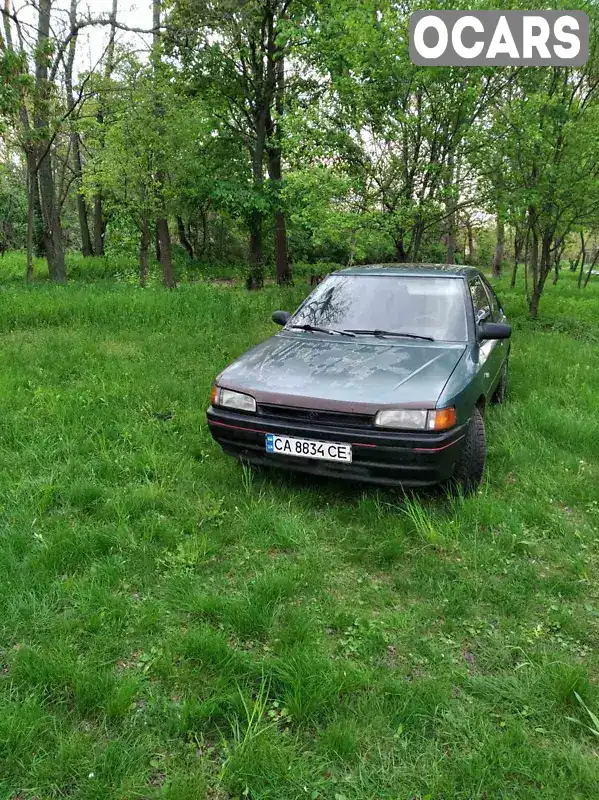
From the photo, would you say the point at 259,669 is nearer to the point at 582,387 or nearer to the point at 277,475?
the point at 277,475

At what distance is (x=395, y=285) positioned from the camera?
455cm

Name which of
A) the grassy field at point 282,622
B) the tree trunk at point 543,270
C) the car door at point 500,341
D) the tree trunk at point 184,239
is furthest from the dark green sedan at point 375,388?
the tree trunk at point 184,239

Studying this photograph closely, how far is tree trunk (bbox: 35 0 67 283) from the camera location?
10532 mm

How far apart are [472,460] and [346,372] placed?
3.37 ft

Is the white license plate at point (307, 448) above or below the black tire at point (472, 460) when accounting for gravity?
above

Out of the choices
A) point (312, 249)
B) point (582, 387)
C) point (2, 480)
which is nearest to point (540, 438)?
point (582, 387)

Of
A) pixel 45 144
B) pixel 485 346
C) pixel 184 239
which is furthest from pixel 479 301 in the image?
pixel 184 239

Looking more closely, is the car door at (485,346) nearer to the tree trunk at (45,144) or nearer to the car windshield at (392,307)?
the car windshield at (392,307)

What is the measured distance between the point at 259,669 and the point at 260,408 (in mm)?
1612

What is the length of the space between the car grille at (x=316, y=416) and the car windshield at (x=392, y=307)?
117cm

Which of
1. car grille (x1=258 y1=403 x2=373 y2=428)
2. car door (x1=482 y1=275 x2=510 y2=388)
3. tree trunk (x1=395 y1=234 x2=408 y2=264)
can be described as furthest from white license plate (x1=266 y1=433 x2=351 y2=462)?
tree trunk (x1=395 y1=234 x2=408 y2=264)

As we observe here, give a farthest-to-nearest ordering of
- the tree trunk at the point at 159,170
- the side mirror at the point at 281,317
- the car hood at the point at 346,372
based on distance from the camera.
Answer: the tree trunk at the point at 159,170, the side mirror at the point at 281,317, the car hood at the point at 346,372

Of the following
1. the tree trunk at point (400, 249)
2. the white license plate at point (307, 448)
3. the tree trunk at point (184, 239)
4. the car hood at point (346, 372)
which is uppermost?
the tree trunk at point (184, 239)

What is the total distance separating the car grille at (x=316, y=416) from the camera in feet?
10.4
